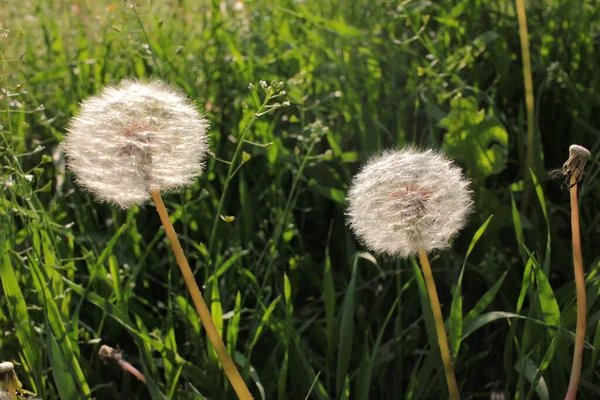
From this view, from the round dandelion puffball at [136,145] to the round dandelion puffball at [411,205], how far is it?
0.29m

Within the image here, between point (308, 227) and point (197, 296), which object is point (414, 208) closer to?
point (197, 296)

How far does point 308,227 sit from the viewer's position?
8.46 ft

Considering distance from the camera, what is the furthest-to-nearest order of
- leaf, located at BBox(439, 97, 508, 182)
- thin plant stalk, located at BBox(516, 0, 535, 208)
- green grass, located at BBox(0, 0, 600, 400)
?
leaf, located at BBox(439, 97, 508, 182) → thin plant stalk, located at BBox(516, 0, 535, 208) → green grass, located at BBox(0, 0, 600, 400)

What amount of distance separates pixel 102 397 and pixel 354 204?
2.75 feet

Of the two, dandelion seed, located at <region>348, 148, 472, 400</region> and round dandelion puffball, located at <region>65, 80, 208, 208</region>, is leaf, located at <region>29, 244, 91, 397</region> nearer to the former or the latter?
round dandelion puffball, located at <region>65, 80, 208, 208</region>

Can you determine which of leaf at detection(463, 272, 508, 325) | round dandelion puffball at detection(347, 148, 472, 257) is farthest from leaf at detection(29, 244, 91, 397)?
leaf at detection(463, 272, 508, 325)

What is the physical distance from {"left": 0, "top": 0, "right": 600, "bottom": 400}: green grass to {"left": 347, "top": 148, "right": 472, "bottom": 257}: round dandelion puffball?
0.63 ft

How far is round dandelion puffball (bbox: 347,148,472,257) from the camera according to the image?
1.32 m

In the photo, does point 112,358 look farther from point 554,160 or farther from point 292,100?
point 554,160

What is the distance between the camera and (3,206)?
6.14 ft

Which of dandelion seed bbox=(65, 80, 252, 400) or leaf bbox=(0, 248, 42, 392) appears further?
leaf bbox=(0, 248, 42, 392)

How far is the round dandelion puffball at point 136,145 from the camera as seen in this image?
1.26 metres

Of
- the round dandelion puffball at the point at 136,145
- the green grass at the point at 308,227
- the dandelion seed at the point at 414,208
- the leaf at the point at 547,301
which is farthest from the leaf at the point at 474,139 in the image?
the round dandelion puffball at the point at 136,145

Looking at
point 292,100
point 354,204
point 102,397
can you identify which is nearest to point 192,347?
point 102,397
